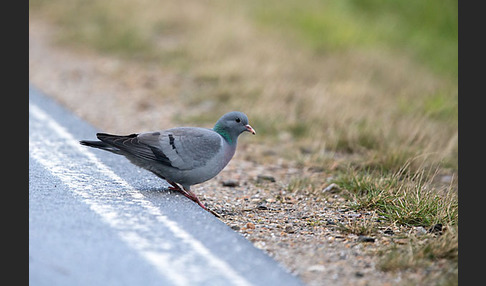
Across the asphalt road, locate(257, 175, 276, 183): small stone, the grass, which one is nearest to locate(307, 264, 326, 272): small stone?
the asphalt road

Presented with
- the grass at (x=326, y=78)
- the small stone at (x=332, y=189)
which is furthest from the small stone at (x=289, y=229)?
the small stone at (x=332, y=189)

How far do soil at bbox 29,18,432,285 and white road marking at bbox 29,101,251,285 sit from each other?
0.52 m

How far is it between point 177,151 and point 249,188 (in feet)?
4.25

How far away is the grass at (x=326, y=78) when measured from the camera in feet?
20.8

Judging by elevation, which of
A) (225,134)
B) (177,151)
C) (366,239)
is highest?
(225,134)

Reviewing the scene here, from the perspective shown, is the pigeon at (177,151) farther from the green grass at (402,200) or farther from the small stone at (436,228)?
the small stone at (436,228)

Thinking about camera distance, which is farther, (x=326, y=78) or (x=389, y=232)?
(x=326, y=78)

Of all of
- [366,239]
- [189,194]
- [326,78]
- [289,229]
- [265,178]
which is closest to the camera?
[366,239]

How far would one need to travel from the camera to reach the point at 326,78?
1128 cm

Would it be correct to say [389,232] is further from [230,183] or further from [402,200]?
[230,183]

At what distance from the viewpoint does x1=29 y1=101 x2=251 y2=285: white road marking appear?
163 inches

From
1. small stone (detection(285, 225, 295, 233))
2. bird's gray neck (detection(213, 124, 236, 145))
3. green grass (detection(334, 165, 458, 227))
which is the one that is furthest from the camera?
bird's gray neck (detection(213, 124, 236, 145))

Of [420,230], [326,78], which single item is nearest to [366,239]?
[420,230]

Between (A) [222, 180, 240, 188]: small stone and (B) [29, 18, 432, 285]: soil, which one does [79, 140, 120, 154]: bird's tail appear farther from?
(A) [222, 180, 240, 188]: small stone
